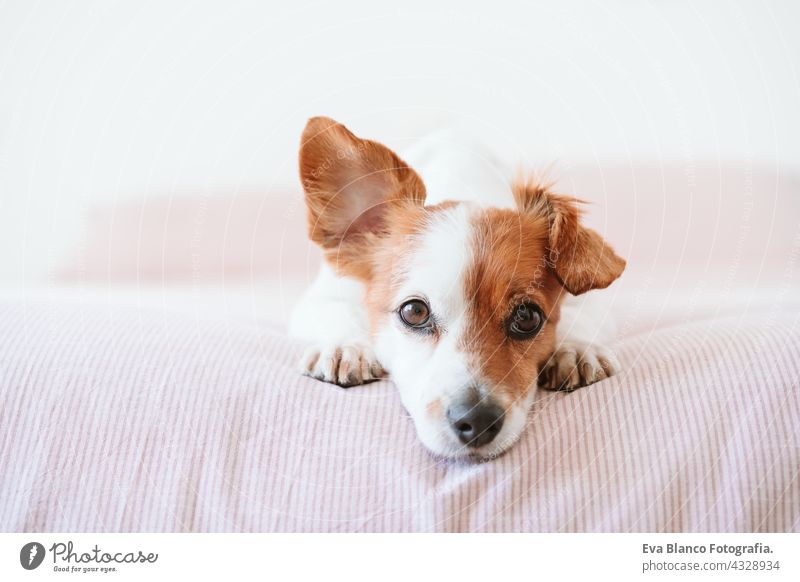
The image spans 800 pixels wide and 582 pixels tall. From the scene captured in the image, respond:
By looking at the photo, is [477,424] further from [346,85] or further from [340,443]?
[346,85]

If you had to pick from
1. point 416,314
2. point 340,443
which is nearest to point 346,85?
point 416,314

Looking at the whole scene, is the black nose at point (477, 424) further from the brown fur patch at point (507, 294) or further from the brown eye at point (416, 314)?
the brown eye at point (416, 314)

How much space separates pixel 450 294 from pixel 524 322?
215 mm

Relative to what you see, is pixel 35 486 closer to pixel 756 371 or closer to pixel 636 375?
pixel 636 375

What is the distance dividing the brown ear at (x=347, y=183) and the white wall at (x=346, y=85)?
66 cm

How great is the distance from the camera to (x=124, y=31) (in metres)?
2.38

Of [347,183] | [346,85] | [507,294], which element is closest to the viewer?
[507,294]
